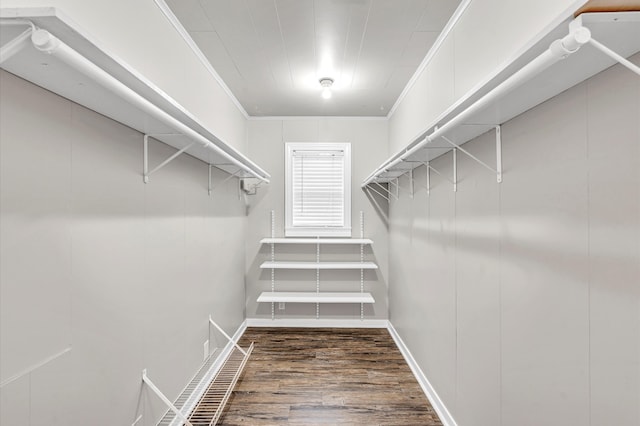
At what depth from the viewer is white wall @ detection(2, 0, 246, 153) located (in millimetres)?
1217

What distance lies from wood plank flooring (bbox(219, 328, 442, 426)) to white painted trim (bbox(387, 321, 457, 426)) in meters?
0.04

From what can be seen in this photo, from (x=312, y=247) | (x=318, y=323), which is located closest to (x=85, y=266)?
(x=312, y=247)

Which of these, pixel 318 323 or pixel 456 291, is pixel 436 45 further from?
pixel 318 323

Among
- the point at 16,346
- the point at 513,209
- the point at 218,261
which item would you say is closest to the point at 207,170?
the point at 218,261

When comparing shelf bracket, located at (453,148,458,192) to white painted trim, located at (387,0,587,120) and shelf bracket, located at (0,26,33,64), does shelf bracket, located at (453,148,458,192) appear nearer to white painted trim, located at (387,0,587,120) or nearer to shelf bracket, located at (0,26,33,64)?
white painted trim, located at (387,0,587,120)

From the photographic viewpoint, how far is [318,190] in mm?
3902

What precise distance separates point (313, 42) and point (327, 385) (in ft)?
7.72

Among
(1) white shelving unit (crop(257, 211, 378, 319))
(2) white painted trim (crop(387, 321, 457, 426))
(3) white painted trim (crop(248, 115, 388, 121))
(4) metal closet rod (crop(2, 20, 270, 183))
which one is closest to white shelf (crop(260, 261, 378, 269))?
(1) white shelving unit (crop(257, 211, 378, 319))

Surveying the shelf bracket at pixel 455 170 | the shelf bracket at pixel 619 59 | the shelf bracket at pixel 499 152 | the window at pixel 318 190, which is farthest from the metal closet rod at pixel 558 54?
the window at pixel 318 190

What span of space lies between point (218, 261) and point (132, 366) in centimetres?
132

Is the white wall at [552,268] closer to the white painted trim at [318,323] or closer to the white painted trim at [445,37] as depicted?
the white painted trim at [445,37]

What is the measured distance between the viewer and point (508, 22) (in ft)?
4.45

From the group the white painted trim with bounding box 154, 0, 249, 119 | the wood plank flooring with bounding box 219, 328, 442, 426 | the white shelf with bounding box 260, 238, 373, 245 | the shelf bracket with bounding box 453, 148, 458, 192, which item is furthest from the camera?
the white shelf with bounding box 260, 238, 373, 245

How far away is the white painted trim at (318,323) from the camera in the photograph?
384 cm
